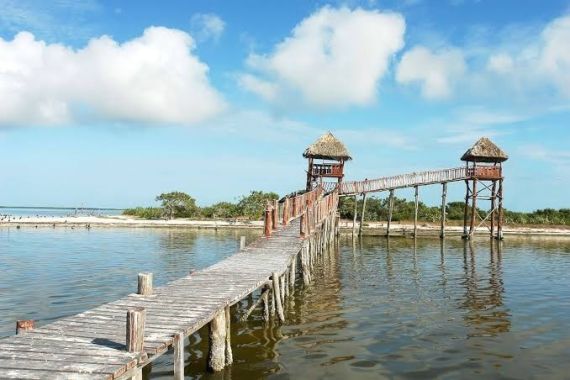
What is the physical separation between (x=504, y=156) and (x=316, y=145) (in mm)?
12963

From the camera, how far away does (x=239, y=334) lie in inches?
462

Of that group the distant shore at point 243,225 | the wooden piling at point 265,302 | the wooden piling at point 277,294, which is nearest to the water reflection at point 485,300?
the wooden piling at point 277,294

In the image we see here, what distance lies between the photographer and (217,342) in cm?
906

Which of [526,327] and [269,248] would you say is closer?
[526,327]

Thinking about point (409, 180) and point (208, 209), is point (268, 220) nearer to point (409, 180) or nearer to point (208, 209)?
point (409, 180)

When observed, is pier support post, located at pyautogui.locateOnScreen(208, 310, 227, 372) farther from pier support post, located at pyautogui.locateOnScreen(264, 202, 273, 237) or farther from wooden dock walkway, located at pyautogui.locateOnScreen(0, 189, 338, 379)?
pier support post, located at pyautogui.locateOnScreen(264, 202, 273, 237)

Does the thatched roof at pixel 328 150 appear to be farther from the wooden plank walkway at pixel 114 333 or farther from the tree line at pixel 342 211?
the wooden plank walkway at pixel 114 333

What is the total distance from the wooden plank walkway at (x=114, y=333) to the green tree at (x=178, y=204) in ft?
136

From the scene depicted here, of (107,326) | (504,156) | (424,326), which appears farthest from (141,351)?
(504,156)

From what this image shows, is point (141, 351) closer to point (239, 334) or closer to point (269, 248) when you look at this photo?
point (239, 334)

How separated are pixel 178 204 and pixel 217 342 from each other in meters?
44.9

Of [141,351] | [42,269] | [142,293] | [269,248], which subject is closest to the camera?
[141,351]

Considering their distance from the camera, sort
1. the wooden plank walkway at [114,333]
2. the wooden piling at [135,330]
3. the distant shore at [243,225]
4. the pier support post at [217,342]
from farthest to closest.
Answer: the distant shore at [243,225], the pier support post at [217,342], the wooden piling at [135,330], the wooden plank walkway at [114,333]

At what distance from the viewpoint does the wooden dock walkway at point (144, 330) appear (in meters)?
5.75
